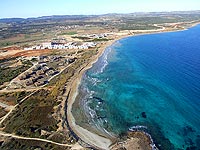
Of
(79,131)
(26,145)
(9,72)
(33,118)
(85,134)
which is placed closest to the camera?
(26,145)

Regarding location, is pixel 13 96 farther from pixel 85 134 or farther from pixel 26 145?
pixel 85 134

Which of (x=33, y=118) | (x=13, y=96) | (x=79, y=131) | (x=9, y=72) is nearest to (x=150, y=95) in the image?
(x=79, y=131)

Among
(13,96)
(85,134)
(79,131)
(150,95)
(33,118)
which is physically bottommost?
(13,96)

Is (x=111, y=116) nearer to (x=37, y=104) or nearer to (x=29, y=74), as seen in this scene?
(x=37, y=104)

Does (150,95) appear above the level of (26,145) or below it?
below

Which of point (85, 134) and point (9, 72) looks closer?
point (85, 134)

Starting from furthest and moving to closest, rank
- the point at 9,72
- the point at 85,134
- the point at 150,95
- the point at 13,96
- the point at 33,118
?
the point at 9,72 → the point at 13,96 → the point at 150,95 → the point at 33,118 → the point at 85,134

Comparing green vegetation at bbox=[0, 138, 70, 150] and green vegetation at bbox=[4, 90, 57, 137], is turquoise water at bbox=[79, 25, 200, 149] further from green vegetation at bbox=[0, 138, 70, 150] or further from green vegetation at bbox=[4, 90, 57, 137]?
A: green vegetation at bbox=[0, 138, 70, 150]

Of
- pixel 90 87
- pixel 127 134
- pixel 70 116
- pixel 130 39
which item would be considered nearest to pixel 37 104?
pixel 70 116
